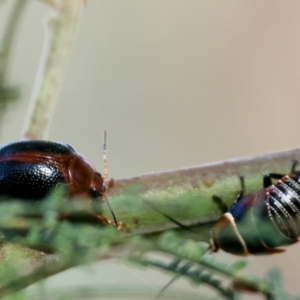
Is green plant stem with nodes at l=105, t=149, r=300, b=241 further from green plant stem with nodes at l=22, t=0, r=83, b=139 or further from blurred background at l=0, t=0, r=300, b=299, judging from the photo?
blurred background at l=0, t=0, r=300, b=299

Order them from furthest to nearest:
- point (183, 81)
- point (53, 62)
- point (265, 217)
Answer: point (183, 81) → point (53, 62) → point (265, 217)

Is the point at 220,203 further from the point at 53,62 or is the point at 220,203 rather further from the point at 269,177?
the point at 53,62

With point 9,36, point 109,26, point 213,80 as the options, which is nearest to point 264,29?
point 213,80

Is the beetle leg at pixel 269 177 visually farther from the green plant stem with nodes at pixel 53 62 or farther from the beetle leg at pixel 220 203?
the green plant stem with nodes at pixel 53 62

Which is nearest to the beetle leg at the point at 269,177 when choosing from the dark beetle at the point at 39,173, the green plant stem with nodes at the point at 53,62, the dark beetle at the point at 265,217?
the dark beetle at the point at 265,217

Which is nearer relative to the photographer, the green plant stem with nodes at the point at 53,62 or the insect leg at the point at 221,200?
the insect leg at the point at 221,200

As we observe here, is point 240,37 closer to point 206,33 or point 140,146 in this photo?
point 206,33

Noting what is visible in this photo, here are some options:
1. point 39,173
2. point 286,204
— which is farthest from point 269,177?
point 39,173
